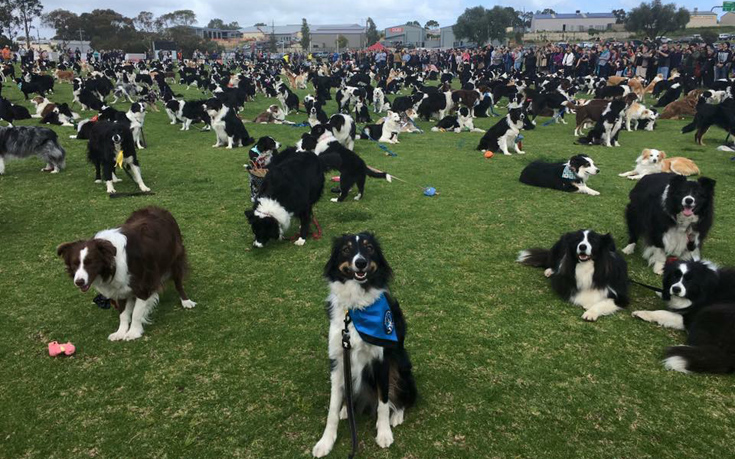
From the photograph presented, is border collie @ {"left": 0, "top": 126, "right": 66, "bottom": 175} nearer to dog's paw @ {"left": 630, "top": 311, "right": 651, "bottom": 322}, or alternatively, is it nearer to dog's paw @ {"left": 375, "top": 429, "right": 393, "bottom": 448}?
dog's paw @ {"left": 375, "top": 429, "right": 393, "bottom": 448}

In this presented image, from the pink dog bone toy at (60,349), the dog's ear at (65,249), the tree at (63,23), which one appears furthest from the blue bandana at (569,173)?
the tree at (63,23)

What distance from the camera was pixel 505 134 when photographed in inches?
454

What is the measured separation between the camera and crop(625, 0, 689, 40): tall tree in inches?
2653

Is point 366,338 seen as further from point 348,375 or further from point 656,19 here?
point 656,19

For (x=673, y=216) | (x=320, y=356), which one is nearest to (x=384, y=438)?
(x=320, y=356)

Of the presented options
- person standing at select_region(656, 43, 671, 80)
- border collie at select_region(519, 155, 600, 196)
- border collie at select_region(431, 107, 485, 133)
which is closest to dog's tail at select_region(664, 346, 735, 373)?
border collie at select_region(519, 155, 600, 196)

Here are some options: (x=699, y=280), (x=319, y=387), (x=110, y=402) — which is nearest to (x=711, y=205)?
(x=699, y=280)

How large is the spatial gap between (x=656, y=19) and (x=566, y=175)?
3118 inches

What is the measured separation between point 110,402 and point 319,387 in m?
1.48

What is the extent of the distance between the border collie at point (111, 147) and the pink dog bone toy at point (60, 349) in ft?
16.4

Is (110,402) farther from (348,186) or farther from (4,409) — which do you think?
(348,186)

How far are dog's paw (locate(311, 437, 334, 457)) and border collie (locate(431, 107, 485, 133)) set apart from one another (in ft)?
45.0

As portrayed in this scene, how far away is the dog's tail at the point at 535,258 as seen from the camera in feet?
17.2

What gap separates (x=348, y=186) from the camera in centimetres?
780
